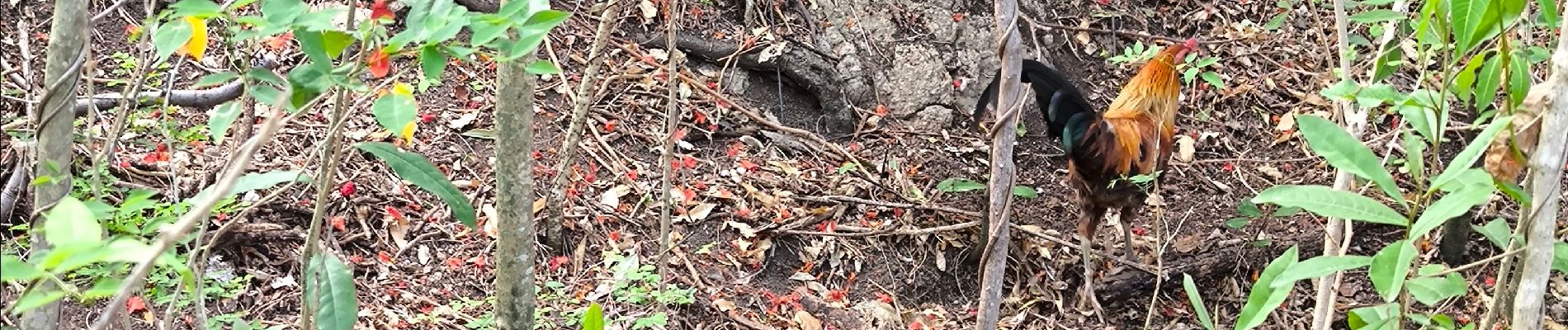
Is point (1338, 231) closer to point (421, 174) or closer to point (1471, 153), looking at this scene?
point (1471, 153)

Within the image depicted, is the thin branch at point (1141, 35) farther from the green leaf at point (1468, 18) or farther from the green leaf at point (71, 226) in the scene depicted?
the green leaf at point (71, 226)

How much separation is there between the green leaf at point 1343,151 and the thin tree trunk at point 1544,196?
189mm

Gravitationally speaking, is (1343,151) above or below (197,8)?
below

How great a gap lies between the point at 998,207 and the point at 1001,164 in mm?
104

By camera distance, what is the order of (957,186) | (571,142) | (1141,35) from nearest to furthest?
(571,142)
(957,186)
(1141,35)

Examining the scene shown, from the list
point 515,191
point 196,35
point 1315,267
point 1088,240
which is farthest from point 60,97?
point 1088,240

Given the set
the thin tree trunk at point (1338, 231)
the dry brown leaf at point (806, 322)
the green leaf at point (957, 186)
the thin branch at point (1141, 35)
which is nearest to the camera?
the thin tree trunk at point (1338, 231)

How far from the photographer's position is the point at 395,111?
1.46 metres

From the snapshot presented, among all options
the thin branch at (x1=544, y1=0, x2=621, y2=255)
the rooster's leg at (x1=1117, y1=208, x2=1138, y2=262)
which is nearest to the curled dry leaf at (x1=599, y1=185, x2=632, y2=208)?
the thin branch at (x1=544, y1=0, x2=621, y2=255)

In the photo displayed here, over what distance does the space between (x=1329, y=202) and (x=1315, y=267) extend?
117 millimetres

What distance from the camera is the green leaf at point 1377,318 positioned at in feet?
5.74

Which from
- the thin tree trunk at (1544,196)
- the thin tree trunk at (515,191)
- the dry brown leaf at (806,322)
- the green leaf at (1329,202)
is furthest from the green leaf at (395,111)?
the dry brown leaf at (806,322)

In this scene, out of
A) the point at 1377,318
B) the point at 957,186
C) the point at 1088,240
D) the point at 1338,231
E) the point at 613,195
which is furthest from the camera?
the point at 1088,240

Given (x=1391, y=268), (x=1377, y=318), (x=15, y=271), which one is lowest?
(x=1377, y=318)
